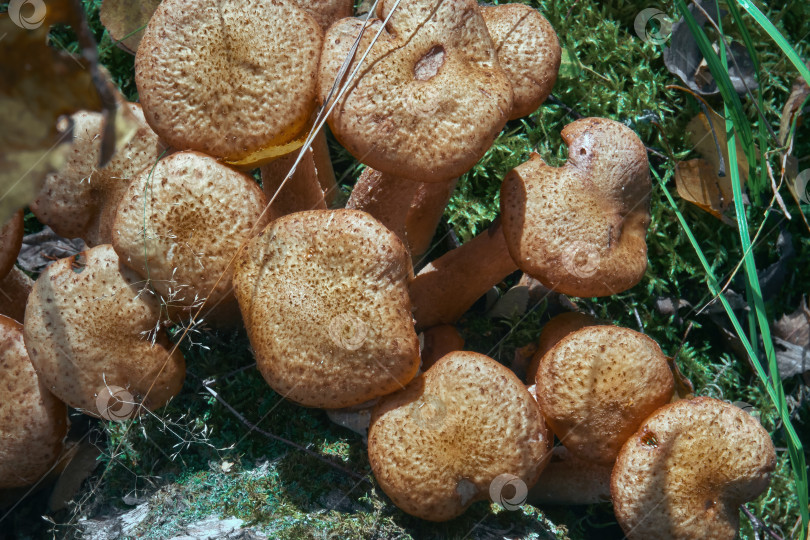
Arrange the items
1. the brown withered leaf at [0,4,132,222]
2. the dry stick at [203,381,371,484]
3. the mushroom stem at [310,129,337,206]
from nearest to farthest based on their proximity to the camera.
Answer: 1. the brown withered leaf at [0,4,132,222]
2. the dry stick at [203,381,371,484]
3. the mushroom stem at [310,129,337,206]

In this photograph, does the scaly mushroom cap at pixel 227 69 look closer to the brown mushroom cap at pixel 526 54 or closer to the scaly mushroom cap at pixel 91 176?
the scaly mushroom cap at pixel 91 176

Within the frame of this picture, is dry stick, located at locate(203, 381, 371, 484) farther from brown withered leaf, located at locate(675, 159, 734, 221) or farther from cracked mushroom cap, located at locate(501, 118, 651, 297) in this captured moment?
brown withered leaf, located at locate(675, 159, 734, 221)

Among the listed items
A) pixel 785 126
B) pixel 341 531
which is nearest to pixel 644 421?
pixel 341 531

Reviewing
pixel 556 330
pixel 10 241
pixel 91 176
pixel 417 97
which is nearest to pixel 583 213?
pixel 556 330

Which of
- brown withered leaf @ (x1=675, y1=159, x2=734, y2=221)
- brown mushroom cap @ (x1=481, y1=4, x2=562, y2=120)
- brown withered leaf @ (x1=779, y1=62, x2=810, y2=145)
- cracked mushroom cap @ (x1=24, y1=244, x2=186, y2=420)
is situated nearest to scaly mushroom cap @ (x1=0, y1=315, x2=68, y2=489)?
cracked mushroom cap @ (x1=24, y1=244, x2=186, y2=420)

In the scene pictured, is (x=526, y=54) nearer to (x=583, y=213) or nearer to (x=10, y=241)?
(x=583, y=213)

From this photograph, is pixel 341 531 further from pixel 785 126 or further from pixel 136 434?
pixel 785 126
